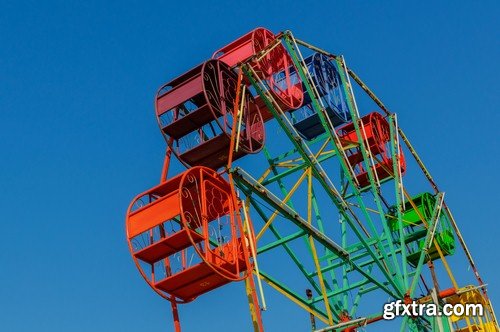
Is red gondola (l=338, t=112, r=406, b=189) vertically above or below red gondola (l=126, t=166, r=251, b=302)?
above

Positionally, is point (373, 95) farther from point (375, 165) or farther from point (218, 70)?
point (218, 70)

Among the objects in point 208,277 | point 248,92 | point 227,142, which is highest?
point 248,92

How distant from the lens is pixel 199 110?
24125 mm

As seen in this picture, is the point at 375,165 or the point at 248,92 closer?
the point at 248,92

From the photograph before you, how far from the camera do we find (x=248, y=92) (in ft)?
85.2

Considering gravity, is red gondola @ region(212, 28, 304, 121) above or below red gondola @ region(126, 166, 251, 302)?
above

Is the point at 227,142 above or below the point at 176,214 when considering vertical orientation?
above

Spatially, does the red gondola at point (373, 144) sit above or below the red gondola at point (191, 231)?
above

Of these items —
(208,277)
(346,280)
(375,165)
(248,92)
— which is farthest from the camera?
(375,165)

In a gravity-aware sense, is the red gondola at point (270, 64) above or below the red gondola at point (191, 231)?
above

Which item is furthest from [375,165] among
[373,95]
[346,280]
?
Answer: [346,280]

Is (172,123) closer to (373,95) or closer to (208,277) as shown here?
(208,277)

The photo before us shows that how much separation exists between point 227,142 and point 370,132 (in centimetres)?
1058

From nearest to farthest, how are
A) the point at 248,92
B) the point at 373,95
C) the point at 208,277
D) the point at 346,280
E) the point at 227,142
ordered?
the point at 208,277, the point at 227,142, the point at 248,92, the point at 346,280, the point at 373,95
